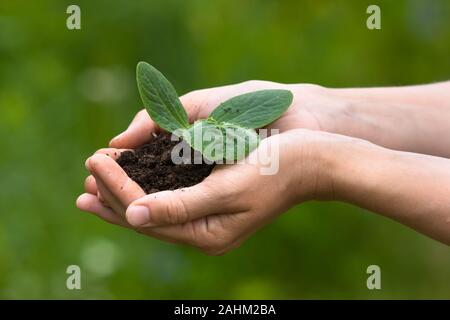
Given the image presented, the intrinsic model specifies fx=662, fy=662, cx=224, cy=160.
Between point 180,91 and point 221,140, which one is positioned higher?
point 180,91

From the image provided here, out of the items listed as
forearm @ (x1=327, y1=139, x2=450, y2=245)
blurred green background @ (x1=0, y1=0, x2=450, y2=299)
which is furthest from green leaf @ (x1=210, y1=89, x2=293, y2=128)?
blurred green background @ (x1=0, y1=0, x2=450, y2=299)

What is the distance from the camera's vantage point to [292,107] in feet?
3.49

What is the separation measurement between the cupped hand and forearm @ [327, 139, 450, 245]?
44mm

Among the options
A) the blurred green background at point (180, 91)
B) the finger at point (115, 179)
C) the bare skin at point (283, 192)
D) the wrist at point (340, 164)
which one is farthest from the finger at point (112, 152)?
the blurred green background at point (180, 91)

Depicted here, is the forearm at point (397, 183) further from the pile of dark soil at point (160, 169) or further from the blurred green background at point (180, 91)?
the blurred green background at point (180, 91)

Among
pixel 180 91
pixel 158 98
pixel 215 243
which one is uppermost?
pixel 180 91

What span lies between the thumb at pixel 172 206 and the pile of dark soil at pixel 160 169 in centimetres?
7

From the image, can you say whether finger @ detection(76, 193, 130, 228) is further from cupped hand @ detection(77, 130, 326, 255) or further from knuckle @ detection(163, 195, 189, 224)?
knuckle @ detection(163, 195, 189, 224)

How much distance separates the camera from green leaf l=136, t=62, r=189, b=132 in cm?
96

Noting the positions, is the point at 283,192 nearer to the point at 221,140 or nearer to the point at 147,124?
the point at 221,140

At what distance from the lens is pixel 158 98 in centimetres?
97

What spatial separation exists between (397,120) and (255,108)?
0.88 ft

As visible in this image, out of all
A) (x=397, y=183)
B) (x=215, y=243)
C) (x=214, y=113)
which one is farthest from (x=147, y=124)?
(x=397, y=183)

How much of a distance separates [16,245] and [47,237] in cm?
7
